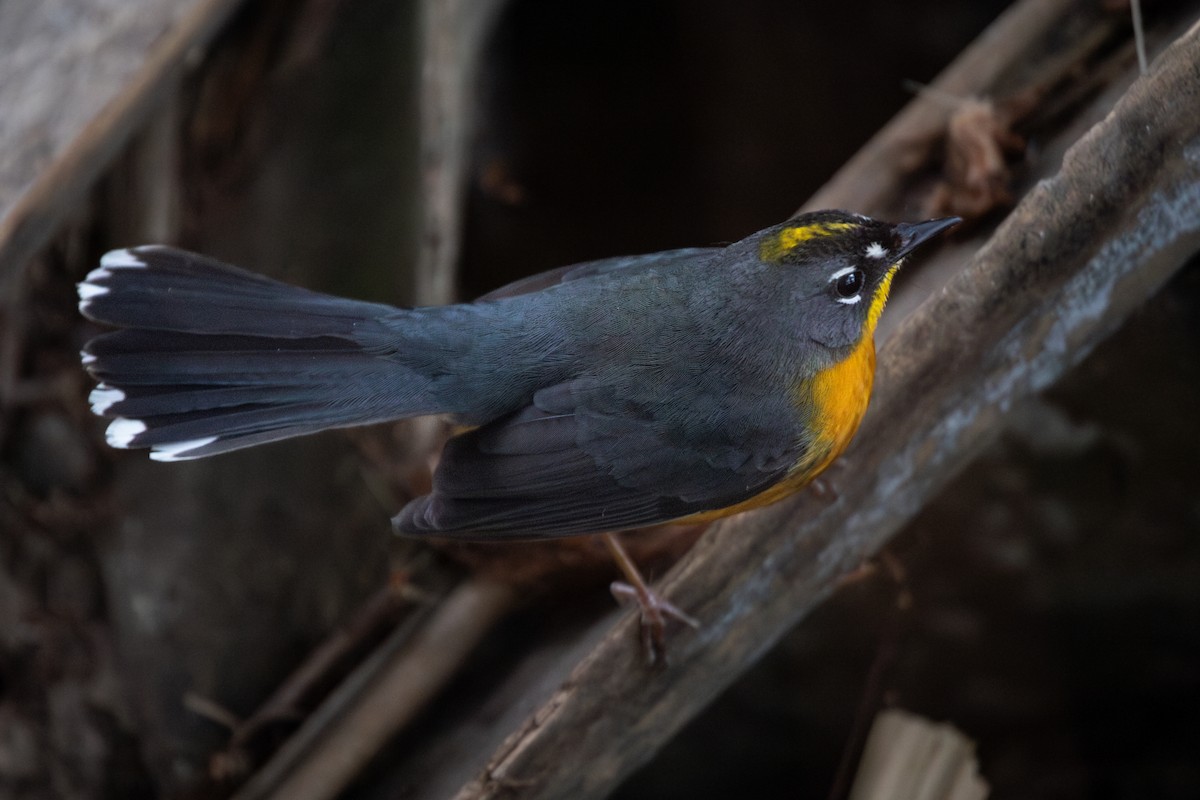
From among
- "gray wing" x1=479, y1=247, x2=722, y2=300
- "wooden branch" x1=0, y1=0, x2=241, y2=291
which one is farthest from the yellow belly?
"wooden branch" x1=0, y1=0, x2=241, y2=291

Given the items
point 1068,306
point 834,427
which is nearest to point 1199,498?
point 1068,306

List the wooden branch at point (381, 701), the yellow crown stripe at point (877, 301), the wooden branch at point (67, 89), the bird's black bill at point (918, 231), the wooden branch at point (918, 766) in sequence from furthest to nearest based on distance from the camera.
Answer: the wooden branch at point (381, 701) < the wooden branch at point (918, 766) < the yellow crown stripe at point (877, 301) < the bird's black bill at point (918, 231) < the wooden branch at point (67, 89)

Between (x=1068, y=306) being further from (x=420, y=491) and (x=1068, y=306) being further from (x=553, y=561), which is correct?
(x=420, y=491)

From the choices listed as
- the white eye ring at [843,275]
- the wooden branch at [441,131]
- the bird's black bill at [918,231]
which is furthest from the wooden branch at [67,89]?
the bird's black bill at [918,231]

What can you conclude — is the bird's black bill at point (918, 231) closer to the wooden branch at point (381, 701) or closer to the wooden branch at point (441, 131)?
the wooden branch at point (381, 701)

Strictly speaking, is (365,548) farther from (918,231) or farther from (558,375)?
(918,231)

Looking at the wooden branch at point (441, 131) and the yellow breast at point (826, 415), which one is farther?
the wooden branch at point (441, 131)
